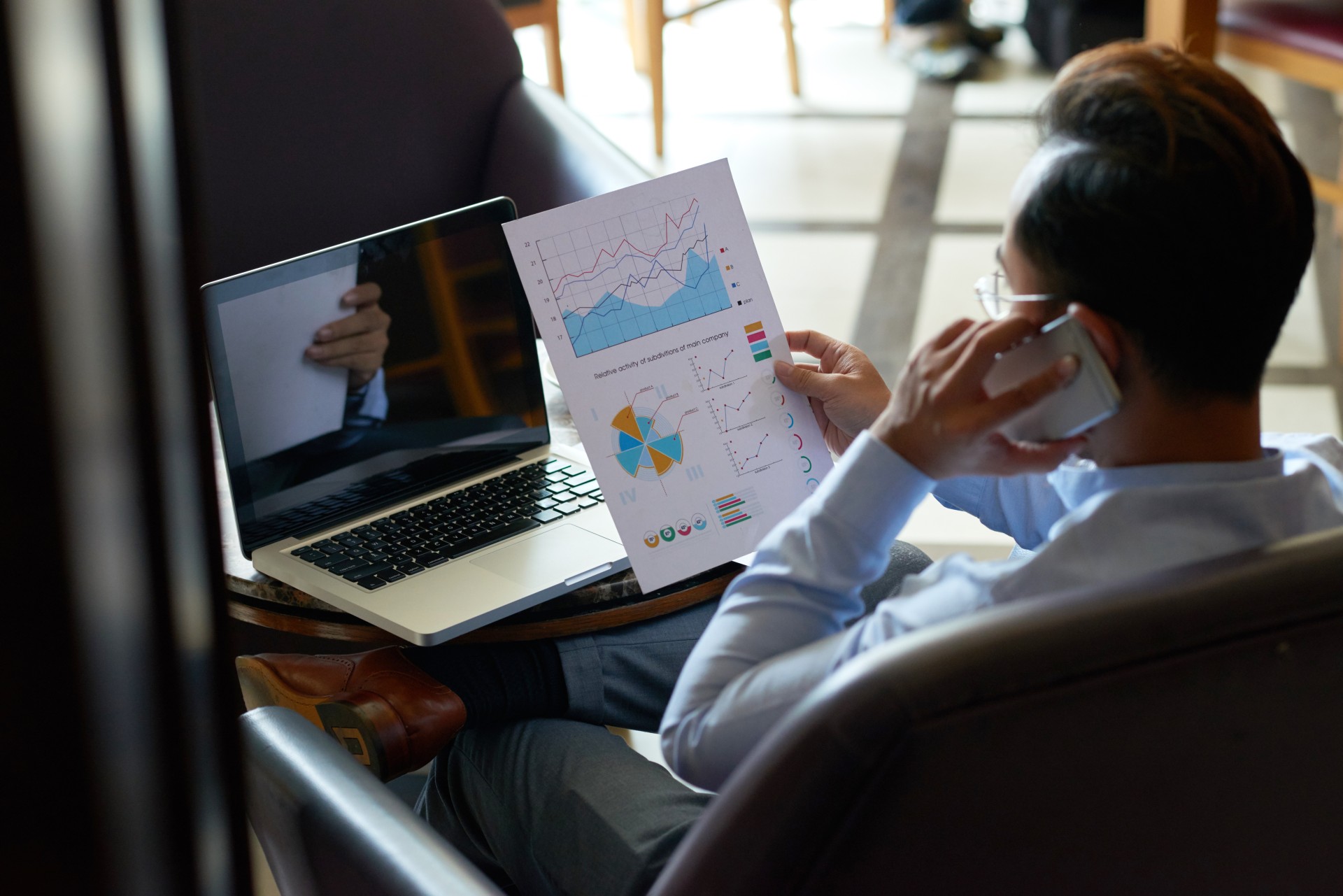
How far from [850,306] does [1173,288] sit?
92.2 inches

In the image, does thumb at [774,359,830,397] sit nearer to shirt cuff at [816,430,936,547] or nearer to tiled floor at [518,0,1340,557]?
shirt cuff at [816,430,936,547]

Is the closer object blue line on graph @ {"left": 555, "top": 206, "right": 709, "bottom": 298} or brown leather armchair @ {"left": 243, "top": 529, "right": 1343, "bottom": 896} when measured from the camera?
brown leather armchair @ {"left": 243, "top": 529, "right": 1343, "bottom": 896}

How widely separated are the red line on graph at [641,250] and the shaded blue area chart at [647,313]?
0.02 m

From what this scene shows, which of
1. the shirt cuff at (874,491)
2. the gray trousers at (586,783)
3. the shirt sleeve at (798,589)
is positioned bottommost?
the gray trousers at (586,783)

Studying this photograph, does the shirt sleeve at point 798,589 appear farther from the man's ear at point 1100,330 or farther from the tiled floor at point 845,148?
the tiled floor at point 845,148

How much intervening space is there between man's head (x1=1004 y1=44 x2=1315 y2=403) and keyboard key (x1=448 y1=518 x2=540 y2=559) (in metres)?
0.52

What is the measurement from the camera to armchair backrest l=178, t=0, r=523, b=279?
1.83 metres

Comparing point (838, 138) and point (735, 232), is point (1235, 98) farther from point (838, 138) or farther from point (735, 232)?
point (838, 138)

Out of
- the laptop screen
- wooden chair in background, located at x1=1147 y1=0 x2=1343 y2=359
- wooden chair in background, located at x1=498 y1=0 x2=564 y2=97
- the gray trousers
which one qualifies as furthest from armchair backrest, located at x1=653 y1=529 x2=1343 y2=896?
wooden chair in background, located at x1=498 y1=0 x2=564 y2=97

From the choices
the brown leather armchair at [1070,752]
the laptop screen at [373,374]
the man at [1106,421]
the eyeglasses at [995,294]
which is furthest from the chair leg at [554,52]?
the brown leather armchair at [1070,752]

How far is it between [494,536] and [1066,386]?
0.55 m

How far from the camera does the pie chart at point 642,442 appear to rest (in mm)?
1038

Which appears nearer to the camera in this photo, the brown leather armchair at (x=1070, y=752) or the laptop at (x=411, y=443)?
the brown leather armchair at (x=1070, y=752)

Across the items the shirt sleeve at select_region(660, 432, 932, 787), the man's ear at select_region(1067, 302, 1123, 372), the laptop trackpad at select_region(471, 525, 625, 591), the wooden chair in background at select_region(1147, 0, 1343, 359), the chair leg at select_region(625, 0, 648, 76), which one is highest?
the chair leg at select_region(625, 0, 648, 76)
